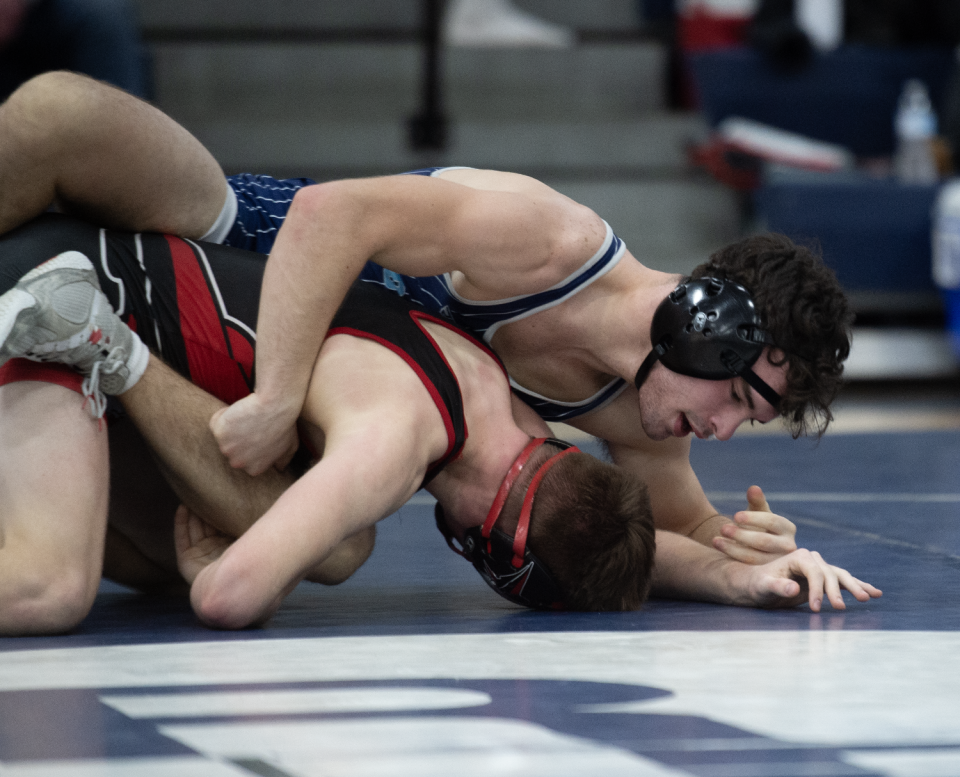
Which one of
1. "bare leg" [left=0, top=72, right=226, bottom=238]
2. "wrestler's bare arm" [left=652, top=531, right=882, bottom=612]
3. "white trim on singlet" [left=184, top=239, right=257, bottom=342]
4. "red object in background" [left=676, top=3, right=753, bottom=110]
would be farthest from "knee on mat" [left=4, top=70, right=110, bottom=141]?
"red object in background" [left=676, top=3, right=753, bottom=110]

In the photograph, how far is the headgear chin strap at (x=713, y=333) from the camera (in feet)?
6.98

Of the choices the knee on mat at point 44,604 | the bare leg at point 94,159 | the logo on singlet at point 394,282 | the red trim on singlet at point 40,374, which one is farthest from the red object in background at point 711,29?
the knee on mat at point 44,604

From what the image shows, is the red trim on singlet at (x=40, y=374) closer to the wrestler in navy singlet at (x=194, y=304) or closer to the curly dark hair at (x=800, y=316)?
the wrestler in navy singlet at (x=194, y=304)

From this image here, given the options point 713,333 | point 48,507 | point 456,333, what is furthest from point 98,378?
point 713,333

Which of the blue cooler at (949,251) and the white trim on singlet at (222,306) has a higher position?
the white trim on singlet at (222,306)

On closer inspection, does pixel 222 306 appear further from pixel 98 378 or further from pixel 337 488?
pixel 337 488

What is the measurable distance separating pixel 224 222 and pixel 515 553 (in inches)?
32.3

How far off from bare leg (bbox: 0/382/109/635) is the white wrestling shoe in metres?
0.06

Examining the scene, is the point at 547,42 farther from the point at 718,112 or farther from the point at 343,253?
the point at 343,253

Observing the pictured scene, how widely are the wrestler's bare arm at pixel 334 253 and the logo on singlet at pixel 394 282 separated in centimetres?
29

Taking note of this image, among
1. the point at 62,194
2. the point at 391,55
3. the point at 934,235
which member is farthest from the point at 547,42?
the point at 62,194

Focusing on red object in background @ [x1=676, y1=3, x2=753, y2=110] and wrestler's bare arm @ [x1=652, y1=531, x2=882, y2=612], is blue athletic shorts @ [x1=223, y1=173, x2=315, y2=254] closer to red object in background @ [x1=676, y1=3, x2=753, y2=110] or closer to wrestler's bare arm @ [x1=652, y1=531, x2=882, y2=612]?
wrestler's bare arm @ [x1=652, y1=531, x2=882, y2=612]

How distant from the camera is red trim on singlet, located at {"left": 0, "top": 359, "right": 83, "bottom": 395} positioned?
2029mm

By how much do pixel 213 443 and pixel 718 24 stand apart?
5.39 metres
